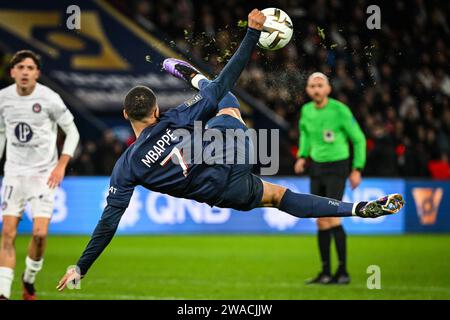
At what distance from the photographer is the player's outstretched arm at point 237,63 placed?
6719 mm

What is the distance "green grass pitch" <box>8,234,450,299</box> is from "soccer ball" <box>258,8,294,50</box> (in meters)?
2.88

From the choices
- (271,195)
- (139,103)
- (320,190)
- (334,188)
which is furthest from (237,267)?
(139,103)

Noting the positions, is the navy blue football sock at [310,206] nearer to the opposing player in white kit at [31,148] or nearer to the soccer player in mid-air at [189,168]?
the soccer player in mid-air at [189,168]

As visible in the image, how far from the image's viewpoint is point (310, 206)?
738cm

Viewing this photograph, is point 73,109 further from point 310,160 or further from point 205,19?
point 310,160

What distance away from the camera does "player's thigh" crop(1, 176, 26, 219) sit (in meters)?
8.81

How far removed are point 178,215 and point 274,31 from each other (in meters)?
10.2

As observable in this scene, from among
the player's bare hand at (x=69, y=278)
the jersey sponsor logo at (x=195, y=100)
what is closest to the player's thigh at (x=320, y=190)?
the jersey sponsor logo at (x=195, y=100)

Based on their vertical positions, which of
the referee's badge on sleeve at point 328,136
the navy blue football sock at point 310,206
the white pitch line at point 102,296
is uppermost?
the referee's badge on sleeve at point 328,136

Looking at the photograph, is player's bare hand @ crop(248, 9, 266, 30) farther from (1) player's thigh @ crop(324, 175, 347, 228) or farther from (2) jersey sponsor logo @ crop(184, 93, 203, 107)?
(1) player's thigh @ crop(324, 175, 347, 228)

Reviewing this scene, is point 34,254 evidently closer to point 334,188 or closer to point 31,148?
point 31,148

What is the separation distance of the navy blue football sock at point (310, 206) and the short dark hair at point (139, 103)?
57.2 inches
